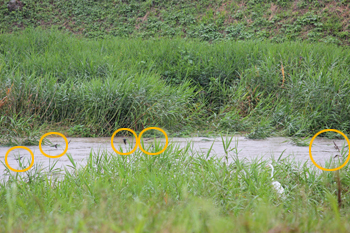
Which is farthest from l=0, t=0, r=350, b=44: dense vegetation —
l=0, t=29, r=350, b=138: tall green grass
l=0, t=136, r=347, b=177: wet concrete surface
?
l=0, t=136, r=347, b=177: wet concrete surface

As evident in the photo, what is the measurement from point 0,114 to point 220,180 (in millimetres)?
3975

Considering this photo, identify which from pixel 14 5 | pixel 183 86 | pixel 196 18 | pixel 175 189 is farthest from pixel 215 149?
pixel 14 5

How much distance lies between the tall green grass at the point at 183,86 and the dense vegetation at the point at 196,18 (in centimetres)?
367

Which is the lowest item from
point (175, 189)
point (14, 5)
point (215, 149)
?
point (175, 189)

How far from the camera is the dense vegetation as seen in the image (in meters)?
10.6

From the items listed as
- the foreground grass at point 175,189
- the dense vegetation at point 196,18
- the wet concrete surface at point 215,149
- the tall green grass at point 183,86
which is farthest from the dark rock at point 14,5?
the foreground grass at point 175,189

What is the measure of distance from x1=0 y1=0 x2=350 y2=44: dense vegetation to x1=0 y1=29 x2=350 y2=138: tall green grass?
3666 millimetres

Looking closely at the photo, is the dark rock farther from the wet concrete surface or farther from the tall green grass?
the wet concrete surface

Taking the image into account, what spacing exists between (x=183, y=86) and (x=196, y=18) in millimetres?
7402

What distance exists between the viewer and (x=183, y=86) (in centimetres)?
581

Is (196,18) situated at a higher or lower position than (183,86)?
higher

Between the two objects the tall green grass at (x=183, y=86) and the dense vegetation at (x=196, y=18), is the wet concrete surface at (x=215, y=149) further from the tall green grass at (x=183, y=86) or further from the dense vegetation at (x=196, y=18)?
the dense vegetation at (x=196, y=18)

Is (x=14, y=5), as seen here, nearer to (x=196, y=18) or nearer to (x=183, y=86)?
(x=196, y=18)

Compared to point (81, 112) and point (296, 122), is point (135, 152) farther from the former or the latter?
point (296, 122)
